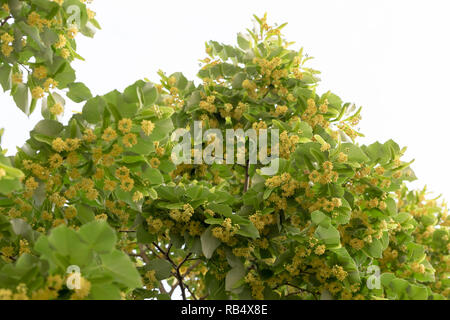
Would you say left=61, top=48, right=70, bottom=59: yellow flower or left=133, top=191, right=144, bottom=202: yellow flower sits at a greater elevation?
left=61, top=48, right=70, bottom=59: yellow flower

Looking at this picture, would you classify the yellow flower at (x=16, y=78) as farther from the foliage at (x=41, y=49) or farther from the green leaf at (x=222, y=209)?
the green leaf at (x=222, y=209)

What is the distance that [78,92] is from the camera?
3393 mm

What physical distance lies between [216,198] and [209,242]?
370 millimetres

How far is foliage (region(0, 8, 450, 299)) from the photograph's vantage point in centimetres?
242

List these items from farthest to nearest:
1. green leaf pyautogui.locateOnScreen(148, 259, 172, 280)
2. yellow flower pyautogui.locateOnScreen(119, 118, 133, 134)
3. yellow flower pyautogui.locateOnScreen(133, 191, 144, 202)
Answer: green leaf pyautogui.locateOnScreen(148, 259, 172, 280) → yellow flower pyautogui.locateOnScreen(133, 191, 144, 202) → yellow flower pyautogui.locateOnScreen(119, 118, 133, 134)

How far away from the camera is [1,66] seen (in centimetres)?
326

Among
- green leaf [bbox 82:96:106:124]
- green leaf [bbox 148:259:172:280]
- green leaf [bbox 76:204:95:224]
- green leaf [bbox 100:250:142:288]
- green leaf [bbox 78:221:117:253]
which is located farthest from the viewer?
green leaf [bbox 148:259:172:280]

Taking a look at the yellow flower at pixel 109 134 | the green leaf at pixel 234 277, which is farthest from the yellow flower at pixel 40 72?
the green leaf at pixel 234 277

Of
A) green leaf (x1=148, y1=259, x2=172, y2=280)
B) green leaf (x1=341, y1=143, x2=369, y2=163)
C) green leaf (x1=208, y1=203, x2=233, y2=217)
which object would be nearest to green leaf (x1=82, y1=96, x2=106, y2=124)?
green leaf (x1=208, y1=203, x2=233, y2=217)

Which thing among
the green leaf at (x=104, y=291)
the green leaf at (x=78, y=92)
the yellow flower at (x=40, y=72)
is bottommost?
the green leaf at (x=104, y=291)

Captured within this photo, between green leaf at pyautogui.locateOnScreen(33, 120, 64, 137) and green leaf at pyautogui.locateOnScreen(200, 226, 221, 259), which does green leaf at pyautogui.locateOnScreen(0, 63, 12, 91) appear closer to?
green leaf at pyautogui.locateOnScreen(33, 120, 64, 137)

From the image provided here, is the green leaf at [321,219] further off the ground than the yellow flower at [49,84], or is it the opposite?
the yellow flower at [49,84]

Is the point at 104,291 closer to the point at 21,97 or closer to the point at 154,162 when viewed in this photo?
the point at 154,162

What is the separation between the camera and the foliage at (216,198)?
7.93 ft
